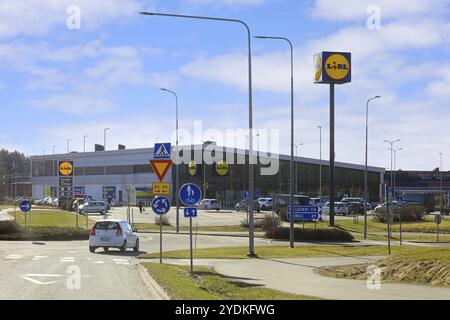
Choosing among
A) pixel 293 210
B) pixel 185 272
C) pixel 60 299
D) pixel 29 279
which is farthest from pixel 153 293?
pixel 293 210

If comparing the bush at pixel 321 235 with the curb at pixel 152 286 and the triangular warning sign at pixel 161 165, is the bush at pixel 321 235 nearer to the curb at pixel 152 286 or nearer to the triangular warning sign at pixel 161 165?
the triangular warning sign at pixel 161 165

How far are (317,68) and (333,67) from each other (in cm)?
148

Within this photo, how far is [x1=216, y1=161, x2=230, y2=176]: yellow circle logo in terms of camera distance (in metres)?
95.6

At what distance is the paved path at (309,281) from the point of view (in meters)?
14.9

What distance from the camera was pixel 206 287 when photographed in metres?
15.8

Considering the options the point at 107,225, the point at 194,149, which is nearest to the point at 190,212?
the point at 107,225

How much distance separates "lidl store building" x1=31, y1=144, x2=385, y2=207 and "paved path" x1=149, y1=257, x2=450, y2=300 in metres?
67.3

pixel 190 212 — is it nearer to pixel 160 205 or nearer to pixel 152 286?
pixel 160 205

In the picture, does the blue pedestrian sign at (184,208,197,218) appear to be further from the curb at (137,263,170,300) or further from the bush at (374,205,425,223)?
the bush at (374,205,425,223)

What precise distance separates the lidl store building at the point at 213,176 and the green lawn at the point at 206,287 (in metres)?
73.6

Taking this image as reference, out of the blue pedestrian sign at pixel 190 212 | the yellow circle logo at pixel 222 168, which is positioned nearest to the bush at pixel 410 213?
the yellow circle logo at pixel 222 168

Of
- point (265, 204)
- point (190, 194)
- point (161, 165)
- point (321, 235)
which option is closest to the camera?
point (190, 194)
